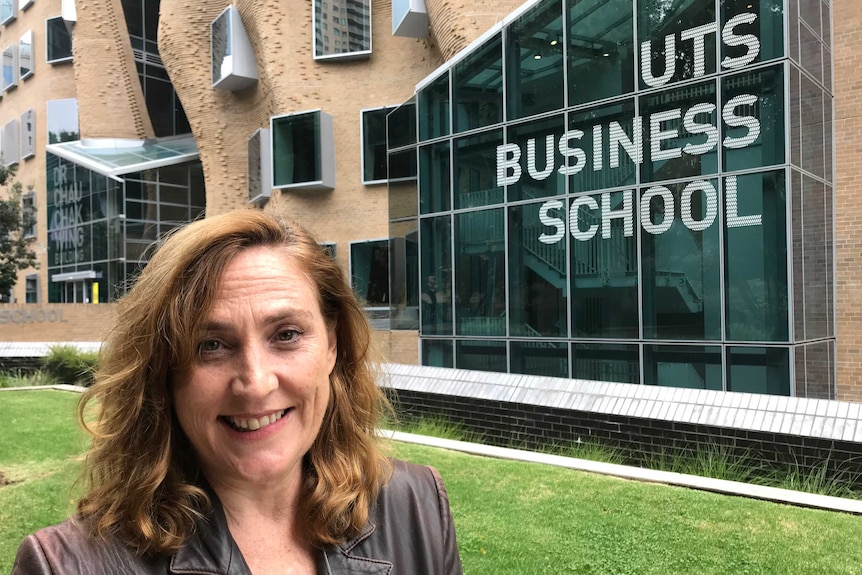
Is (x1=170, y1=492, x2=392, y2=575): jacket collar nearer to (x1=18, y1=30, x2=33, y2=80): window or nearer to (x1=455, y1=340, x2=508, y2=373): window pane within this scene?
(x1=455, y1=340, x2=508, y2=373): window pane

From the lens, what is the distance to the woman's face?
1.53m

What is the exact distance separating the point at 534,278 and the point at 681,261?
286 centimetres

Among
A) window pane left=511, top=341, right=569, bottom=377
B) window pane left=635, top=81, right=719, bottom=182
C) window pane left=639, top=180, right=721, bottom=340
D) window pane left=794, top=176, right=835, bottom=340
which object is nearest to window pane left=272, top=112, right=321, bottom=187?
window pane left=511, top=341, right=569, bottom=377

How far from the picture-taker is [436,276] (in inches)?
579

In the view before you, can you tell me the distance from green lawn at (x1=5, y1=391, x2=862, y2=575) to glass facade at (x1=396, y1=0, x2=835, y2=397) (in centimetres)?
511

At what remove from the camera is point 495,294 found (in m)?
13.6

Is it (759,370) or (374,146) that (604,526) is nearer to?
(759,370)

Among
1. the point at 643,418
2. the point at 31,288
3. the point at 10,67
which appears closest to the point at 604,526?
the point at 643,418

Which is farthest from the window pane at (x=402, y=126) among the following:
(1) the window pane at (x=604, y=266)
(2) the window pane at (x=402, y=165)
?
(1) the window pane at (x=604, y=266)

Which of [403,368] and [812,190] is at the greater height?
[812,190]

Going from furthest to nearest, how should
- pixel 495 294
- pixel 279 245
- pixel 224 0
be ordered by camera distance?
pixel 224 0 < pixel 495 294 < pixel 279 245

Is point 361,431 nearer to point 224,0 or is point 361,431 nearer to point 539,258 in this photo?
point 539,258

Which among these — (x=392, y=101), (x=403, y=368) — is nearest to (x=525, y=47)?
(x=403, y=368)

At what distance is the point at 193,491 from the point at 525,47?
1275 centimetres
